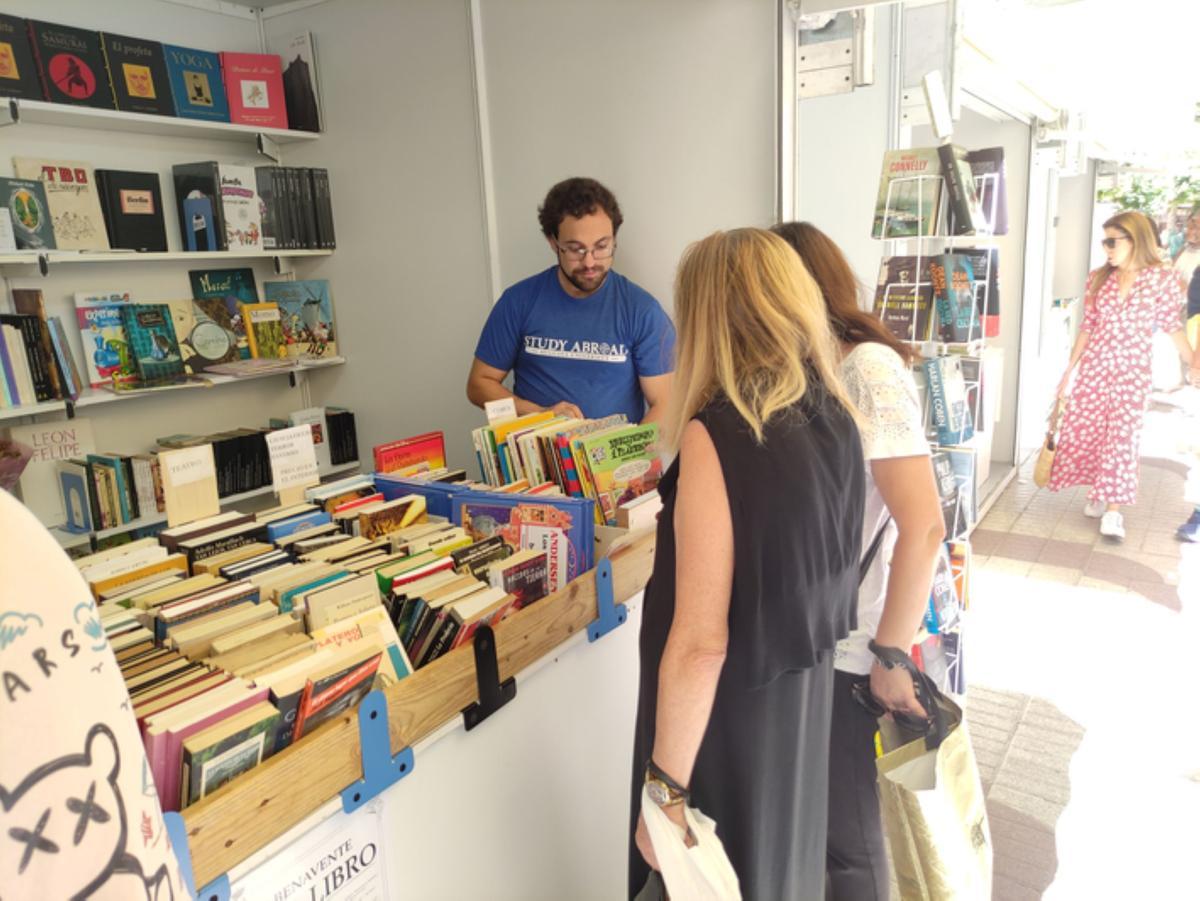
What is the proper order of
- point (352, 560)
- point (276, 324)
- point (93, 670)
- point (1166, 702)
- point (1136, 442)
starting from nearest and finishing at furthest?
point (93, 670) → point (352, 560) → point (1166, 702) → point (276, 324) → point (1136, 442)

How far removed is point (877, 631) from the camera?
1.67m

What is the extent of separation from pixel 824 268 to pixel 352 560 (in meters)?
1.09

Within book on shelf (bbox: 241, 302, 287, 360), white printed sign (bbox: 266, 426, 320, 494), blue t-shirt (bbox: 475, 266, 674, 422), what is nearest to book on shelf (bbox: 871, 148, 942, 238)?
blue t-shirt (bbox: 475, 266, 674, 422)

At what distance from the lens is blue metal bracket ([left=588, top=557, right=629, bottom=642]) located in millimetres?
1752

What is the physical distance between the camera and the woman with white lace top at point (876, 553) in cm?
155

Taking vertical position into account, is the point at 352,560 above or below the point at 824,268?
below

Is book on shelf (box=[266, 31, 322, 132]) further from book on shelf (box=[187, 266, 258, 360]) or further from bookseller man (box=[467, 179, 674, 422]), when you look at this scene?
bookseller man (box=[467, 179, 674, 422])

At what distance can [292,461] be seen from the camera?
179 cm

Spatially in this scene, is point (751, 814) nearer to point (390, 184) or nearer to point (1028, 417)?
point (390, 184)

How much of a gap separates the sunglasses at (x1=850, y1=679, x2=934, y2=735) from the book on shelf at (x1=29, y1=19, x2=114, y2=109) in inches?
137

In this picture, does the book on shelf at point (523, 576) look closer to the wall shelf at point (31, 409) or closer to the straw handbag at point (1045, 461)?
the wall shelf at point (31, 409)

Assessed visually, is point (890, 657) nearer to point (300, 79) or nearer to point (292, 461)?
point (292, 461)

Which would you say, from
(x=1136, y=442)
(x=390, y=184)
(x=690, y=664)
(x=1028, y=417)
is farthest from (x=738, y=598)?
(x=1028, y=417)

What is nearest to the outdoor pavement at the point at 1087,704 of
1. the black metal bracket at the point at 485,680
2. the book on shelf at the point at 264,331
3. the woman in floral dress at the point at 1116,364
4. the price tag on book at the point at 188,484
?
the woman in floral dress at the point at 1116,364
